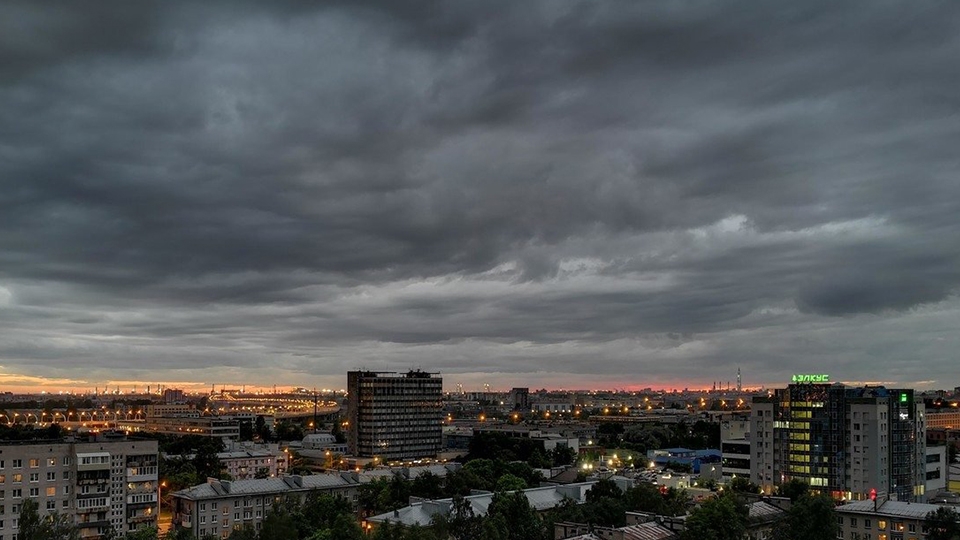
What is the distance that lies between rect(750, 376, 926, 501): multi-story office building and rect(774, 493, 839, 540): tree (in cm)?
4589

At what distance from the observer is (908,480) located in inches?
4761

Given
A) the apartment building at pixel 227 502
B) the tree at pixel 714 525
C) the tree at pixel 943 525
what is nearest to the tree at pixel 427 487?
the apartment building at pixel 227 502

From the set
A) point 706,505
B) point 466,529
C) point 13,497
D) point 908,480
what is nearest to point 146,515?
point 13,497

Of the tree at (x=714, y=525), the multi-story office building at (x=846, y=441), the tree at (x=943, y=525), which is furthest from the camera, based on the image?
the multi-story office building at (x=846, y=441)

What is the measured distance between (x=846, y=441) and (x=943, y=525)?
4785 cm

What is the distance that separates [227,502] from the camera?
316 ft

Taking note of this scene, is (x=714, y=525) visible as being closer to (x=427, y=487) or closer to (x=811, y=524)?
(x=811, y=524)

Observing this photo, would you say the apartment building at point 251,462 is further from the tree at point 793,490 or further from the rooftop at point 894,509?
the rooftop at point 894,509

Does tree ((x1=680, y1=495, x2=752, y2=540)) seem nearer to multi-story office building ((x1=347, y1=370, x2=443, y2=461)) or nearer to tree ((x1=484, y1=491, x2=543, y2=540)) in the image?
tree ((x1=484, y1=491, x2=543, y2=540))

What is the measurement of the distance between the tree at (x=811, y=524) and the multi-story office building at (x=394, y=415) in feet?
365

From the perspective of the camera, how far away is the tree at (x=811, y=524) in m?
76.0

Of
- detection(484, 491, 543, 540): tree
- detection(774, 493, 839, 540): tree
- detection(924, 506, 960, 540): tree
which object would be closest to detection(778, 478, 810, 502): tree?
detection(774, 493, 839, 540): tree

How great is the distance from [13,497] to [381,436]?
330ft

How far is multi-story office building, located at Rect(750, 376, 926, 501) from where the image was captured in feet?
388
